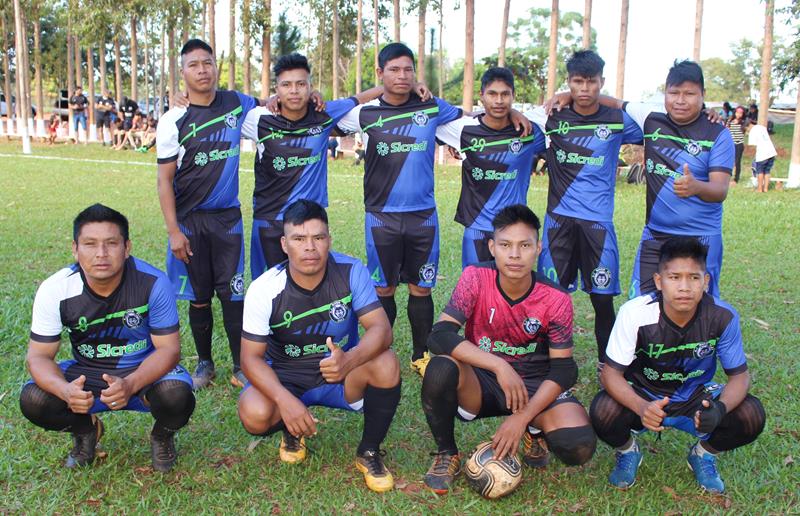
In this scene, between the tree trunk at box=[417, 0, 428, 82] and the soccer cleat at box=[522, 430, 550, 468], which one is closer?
the soccer cleat at box=[522, 430, 550, 468]

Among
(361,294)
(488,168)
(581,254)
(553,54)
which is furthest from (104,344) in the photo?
(553,54)

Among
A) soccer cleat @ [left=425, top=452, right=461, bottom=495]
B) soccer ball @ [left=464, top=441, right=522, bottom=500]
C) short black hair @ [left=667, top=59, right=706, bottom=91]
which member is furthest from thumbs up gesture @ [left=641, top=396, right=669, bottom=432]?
short black hair @ [left=667, top=59, right=706, bottom=91]

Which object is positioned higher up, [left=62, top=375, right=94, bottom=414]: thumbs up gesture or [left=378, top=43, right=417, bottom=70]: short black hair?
[left=378, top=43, right=417, bottom=70]: short black hair

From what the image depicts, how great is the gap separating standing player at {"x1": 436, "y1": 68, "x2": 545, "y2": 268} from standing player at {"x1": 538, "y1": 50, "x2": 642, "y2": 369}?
10.6 inches

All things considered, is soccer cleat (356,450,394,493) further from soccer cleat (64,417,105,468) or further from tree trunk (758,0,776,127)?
tree trunk (758,0,776,127)

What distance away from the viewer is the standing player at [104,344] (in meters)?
3.84

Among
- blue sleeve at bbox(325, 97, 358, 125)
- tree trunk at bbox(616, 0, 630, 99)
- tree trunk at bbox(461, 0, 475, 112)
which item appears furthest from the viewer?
tree trunk at bbox(461, 0, 475, 112)

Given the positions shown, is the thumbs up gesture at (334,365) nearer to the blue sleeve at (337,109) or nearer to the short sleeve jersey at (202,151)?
the short sleeve jersey at (202,151)

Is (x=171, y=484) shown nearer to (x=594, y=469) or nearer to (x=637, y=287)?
(x=594, y=469)

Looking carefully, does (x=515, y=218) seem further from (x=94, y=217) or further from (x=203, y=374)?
(x=203, y=374)

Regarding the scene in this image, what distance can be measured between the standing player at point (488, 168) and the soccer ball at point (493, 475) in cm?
210

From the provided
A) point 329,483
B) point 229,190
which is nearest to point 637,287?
point 329,483

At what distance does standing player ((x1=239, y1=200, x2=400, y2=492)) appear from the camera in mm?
3895

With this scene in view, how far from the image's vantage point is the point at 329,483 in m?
3.99
